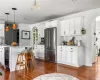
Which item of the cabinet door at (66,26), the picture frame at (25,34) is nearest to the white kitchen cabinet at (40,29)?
the picture frame at (25,34)

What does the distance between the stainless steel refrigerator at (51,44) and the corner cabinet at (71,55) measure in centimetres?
44

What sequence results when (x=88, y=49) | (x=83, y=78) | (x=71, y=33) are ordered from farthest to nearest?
(x=71, y=33)
(x=88, y=49)
(x=83, y=78)

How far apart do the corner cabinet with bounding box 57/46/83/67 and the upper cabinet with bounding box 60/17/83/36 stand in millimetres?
836

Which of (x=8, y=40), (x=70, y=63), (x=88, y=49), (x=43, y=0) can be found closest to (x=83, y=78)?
(x=70, y=63)

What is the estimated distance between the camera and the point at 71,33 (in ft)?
16.4

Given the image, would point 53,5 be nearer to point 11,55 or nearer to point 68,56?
point 68,56

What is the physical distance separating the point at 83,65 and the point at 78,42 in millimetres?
1144

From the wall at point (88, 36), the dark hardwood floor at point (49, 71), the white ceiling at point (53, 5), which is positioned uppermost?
the white ceiling at point (53, 5)

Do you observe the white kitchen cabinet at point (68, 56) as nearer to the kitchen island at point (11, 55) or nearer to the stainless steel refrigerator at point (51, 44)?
the stainless steel refrigerator at point (51, 44)

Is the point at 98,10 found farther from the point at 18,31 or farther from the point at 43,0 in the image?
the point at 18,31

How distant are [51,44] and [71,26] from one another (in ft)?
4.97

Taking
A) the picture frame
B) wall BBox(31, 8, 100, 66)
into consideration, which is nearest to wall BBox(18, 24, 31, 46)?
the picture frame

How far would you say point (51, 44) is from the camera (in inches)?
217

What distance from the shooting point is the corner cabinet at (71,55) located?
171 inches
